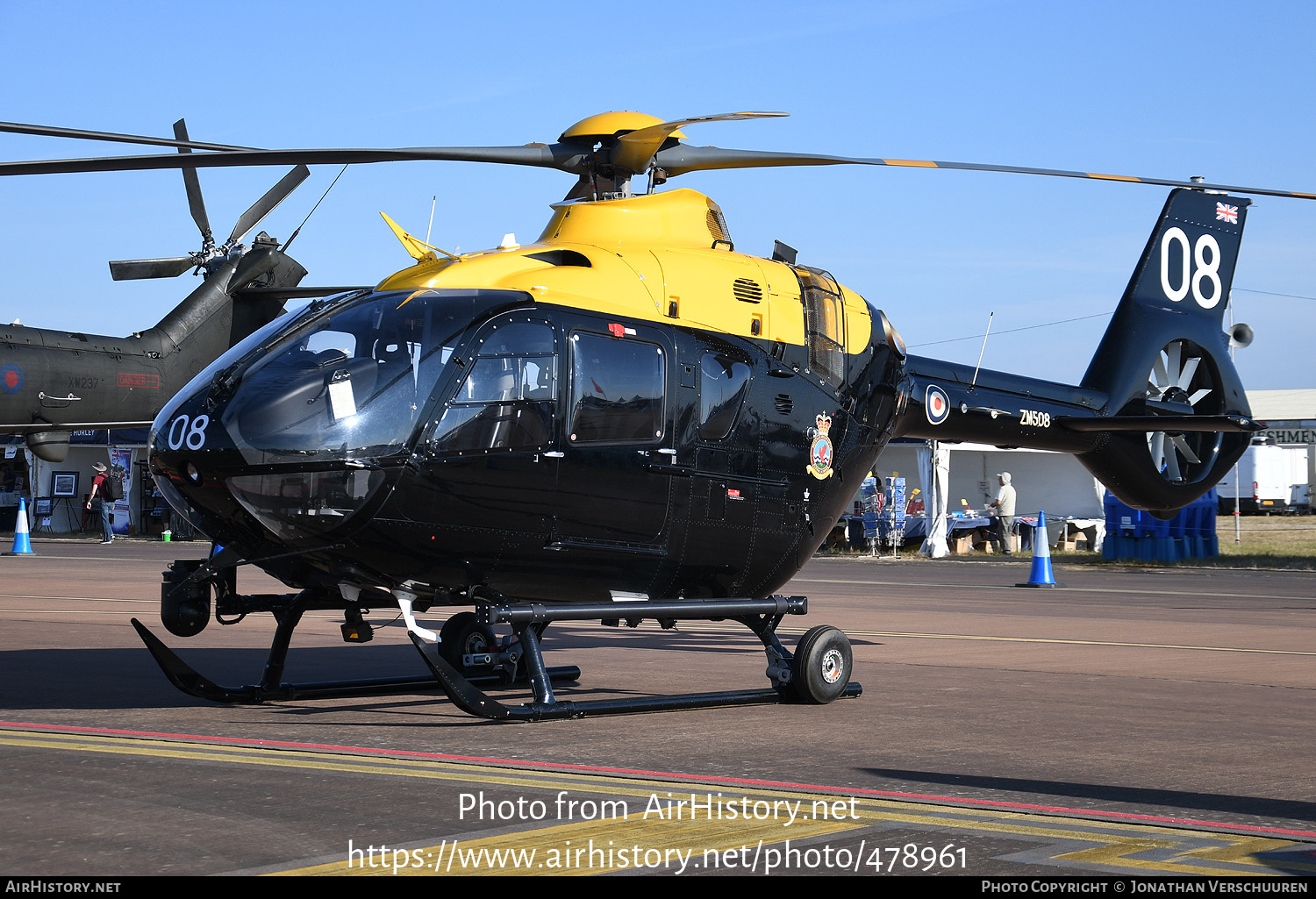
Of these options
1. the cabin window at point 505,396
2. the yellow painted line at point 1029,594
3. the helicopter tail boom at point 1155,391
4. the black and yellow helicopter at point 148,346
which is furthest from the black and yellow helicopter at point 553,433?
the black and yellow helicopter at point 148,346

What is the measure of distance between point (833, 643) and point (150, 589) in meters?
13.9

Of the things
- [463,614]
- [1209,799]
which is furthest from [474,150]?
[1209,799]

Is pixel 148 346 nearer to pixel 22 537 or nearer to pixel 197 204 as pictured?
pixel 197 204

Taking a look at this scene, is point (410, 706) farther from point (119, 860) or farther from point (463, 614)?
point (119, 860)

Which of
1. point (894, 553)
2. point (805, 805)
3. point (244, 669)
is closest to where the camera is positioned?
point (805, 805)

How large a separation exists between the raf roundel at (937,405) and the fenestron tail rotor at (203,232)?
46.3 feet

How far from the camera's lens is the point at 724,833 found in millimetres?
5062

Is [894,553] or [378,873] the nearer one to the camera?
[378,873]

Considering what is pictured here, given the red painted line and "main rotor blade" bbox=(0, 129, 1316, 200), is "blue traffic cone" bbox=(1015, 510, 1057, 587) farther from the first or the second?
the red painted line

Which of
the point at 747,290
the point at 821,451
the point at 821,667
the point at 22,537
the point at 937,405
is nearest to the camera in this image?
the point at 821,667

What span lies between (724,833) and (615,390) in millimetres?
3894

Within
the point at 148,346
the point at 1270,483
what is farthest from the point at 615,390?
the point at 1270,483

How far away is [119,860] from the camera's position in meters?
4.55

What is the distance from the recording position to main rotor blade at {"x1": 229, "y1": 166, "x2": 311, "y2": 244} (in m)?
24.2
